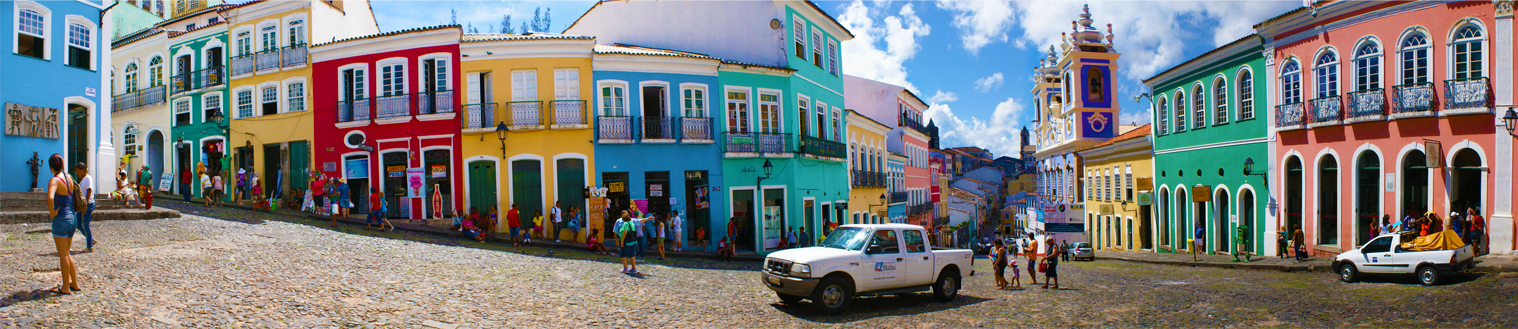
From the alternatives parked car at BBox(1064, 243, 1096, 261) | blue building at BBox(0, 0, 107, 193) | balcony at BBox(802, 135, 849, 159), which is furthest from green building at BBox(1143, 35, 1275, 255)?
blue building at BBox(0, 0, 107, 193)

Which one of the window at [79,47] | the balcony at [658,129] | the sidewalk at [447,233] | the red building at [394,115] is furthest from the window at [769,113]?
the window at [79,47]

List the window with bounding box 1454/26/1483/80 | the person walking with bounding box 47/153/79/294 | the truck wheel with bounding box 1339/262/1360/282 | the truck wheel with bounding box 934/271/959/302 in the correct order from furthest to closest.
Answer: the window with bounding box 1454/26/1483/80 < the truck wheel with bounding box 1339/262/1360/282 < the truck wheel with bounding box 934/271/959/302 < the person walking with bounding box 47/153/79/294

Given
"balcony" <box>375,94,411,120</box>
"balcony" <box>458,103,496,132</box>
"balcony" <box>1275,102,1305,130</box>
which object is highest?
"balcony" <box>375,94,411,120</box>

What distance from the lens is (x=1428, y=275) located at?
15055 mm

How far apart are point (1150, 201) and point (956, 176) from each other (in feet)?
230

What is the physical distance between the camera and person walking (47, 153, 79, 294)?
9.60 m

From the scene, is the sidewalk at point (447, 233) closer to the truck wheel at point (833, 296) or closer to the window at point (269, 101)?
the window at point (269, 101)

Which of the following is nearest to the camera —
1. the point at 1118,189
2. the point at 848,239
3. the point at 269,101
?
the point at 848,239

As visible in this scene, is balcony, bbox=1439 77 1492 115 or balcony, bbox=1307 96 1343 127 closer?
balcony, bbox=1439 77 1492 115

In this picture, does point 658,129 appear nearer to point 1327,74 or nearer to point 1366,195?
point 1327,74

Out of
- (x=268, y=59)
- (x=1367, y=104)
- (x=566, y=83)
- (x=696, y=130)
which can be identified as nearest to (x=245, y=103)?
(x=268, y=59)

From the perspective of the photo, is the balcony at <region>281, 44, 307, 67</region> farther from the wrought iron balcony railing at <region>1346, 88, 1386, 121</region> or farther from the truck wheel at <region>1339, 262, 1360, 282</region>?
the wrought iron balcony railing at <region>1346, 88, 1386, 121</region>

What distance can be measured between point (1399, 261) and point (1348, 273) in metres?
1.10

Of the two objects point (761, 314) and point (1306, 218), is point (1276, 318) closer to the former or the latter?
point (761, 314)
